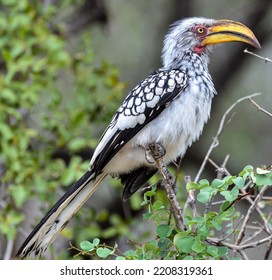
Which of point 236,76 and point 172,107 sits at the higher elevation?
point 236,76

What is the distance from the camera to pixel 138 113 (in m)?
2.75

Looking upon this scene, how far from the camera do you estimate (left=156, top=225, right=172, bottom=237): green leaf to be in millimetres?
2168

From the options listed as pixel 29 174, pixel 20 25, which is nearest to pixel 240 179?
pixel 29 174

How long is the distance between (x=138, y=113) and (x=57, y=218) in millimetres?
508

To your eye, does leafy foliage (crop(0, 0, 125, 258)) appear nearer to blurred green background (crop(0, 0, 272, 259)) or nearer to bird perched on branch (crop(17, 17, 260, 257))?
blurred green background (crop(0, 0, 272, 259))

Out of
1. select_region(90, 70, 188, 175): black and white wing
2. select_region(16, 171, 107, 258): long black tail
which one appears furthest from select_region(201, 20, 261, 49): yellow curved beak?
select_region(16, 171, 107, 258): long black tail

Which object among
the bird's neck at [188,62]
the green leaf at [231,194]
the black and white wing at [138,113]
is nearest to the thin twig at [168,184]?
the black and white wing at [138,113]

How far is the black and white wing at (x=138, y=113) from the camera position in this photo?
273 cm

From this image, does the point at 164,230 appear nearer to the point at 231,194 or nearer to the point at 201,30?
the point at 231,194

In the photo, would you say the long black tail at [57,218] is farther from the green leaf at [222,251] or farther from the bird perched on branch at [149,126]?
the green leaf at [222,251]

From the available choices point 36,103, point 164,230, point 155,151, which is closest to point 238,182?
point 164,230

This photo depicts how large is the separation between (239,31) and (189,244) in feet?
3.50

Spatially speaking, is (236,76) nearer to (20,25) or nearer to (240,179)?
(20,25)

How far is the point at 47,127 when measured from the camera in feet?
12.6
